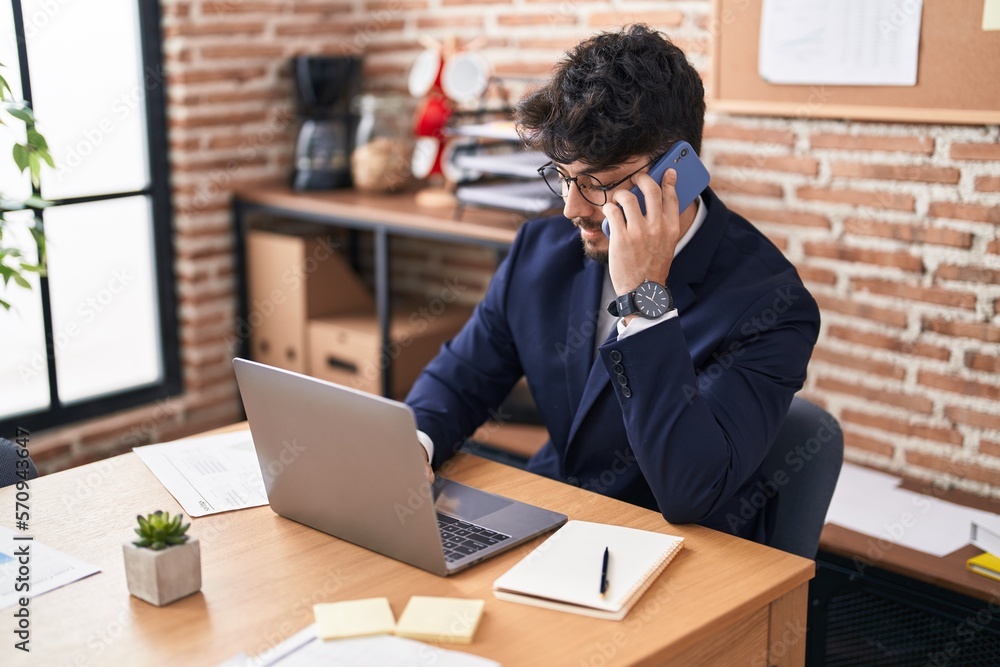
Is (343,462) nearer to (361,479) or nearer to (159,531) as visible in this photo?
(361,479)

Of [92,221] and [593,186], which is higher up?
[593,186]

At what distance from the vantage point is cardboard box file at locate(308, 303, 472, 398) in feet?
10.8

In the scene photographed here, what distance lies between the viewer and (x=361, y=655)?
116 centimetres

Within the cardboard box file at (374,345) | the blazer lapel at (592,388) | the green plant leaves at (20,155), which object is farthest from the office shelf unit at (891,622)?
the green plant leaves at (20,155)

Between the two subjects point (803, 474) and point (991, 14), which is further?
point (991, 14)

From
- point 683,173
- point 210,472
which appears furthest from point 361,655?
point 683,173

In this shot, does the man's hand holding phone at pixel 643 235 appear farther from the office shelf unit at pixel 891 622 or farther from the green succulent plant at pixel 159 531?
the office shelf unit at pixel 891 622

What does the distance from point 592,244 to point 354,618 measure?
2.62ft

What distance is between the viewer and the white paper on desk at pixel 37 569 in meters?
1.31

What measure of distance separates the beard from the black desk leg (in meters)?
1.44

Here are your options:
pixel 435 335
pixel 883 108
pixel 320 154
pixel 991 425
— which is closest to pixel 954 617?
pixel 991 425

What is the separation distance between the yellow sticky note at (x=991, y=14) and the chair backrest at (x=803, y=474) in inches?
41.3

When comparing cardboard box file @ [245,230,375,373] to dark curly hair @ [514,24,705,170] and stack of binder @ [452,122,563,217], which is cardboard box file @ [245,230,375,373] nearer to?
stack of binder @ [452,122,563,217]

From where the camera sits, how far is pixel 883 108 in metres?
2.43
